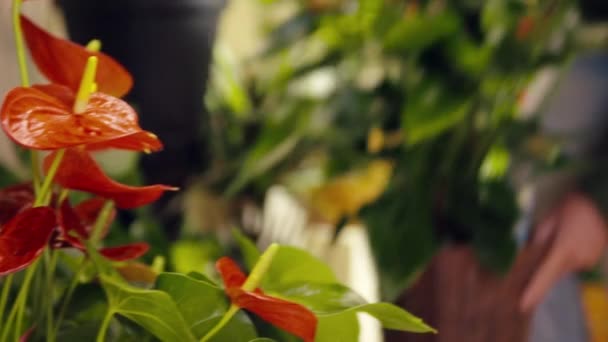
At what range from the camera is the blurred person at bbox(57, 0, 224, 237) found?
27.3 inches

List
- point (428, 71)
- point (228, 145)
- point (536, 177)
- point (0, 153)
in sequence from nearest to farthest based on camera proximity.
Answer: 1. point (0, 153)
2. point (428, 71)
3. point (536, 177)
4. point (228, 145)

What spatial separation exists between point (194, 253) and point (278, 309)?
0.46 meters

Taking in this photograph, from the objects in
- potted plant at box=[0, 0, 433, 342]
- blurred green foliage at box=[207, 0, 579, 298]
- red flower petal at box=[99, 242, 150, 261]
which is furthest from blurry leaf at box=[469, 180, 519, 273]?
red flower petal at box=[99, 242, 150, 261]

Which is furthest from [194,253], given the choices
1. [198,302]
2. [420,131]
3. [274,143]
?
[198,302]

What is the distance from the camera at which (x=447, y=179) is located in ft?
2.45

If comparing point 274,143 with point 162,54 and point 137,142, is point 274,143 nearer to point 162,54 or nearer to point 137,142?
point 162,54

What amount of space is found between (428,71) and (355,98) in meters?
0.16

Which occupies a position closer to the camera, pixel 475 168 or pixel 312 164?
pixel 475 168

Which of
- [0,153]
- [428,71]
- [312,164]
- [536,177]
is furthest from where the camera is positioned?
[312,164]

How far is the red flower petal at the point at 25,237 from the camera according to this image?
0.93 ft

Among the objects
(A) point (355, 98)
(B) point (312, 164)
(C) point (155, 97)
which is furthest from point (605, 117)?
(C) point (155, 97)

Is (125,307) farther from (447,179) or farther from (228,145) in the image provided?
(228,145)

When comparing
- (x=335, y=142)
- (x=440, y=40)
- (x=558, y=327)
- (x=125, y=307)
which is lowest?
(x=558, y=327)

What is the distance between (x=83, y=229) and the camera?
1.13ft
